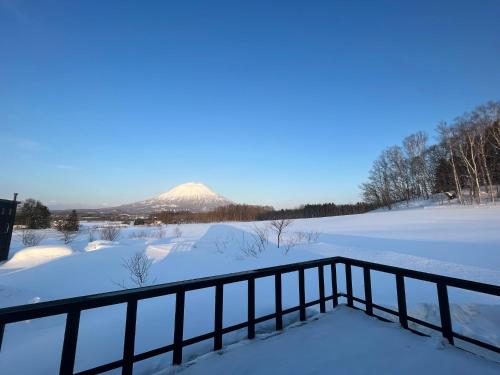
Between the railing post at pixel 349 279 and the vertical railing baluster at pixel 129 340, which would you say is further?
the railing post at pixel 349 279

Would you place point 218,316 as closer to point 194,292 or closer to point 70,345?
point 70,345

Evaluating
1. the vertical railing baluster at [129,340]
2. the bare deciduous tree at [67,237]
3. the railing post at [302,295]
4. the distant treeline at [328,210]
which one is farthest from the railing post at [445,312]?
the distant treeline at [328,210]

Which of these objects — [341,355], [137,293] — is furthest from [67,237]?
[341,355]

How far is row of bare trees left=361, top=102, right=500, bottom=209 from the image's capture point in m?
26.2

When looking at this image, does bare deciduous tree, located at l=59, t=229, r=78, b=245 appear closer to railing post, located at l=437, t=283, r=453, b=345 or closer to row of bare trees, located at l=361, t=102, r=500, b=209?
railing post, located at l=437, t=283, r=453, b=345

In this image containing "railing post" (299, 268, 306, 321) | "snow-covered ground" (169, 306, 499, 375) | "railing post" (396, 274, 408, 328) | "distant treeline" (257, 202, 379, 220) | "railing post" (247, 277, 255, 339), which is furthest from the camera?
"distant treeline" (257, 202, 379, 220)

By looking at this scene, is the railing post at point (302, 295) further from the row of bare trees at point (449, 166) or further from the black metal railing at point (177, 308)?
the row of bare trees at point (449, 166)

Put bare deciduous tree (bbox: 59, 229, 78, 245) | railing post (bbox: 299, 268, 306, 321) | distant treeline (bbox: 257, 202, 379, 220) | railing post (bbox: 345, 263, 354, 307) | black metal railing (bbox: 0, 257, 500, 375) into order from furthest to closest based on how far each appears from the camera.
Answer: distant treeline (bbox: 257, 202, 379, 220), bare deciduous tree (bbox: 59, 229, 78, 245), railing post (bbox: 345, 263, 354, 307), railing post (bbox: 299, 268, 306, 321), black metal railing (bbox: 0, 257, 500, 375)

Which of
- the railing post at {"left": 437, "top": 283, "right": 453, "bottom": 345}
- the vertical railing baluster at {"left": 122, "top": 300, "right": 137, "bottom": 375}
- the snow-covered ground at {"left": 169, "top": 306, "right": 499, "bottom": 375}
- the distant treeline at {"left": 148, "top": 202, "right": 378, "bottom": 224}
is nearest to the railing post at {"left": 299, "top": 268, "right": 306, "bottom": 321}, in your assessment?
the snow-covered ground at {"left": 169, "top": 306, "right": 499, "bottom": 375}

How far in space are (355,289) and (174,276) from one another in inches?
233

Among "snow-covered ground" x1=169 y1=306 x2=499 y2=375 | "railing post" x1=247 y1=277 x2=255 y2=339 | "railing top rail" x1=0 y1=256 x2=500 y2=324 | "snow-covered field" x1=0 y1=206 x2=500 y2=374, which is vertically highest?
"railing top rail" x1=0 y1=256 x2=500 y2=324

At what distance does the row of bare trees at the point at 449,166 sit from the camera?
2623 cm

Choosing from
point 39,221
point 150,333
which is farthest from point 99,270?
point 39,221

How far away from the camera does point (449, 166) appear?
120 ft
